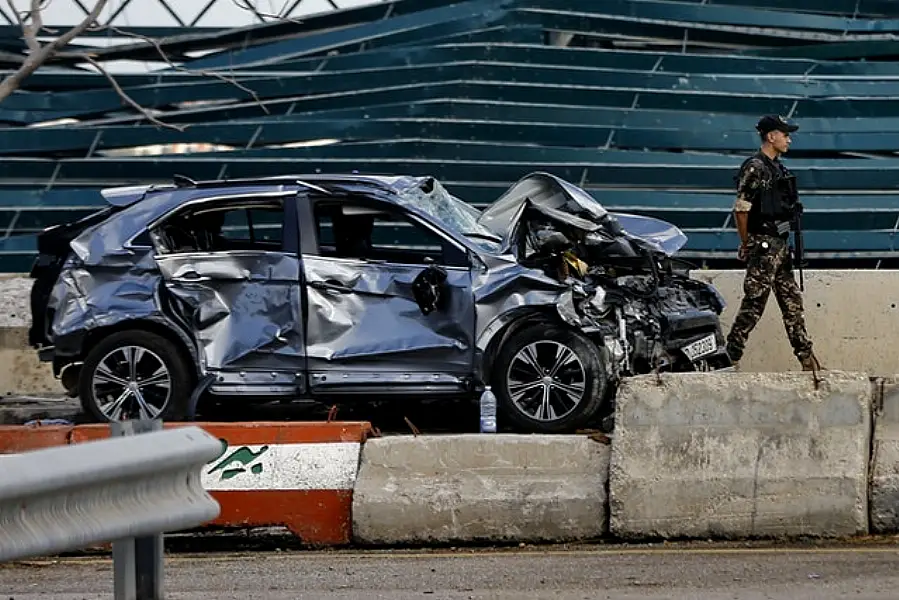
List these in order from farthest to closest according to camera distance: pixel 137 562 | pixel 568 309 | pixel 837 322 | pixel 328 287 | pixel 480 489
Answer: pixel 837 322
pixel 328 287
pixel 568 309
pixel 480 489
pixel 137 562

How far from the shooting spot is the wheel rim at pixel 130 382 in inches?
424

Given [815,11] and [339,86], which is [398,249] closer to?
[339,86]

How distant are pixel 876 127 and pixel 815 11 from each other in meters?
1.78

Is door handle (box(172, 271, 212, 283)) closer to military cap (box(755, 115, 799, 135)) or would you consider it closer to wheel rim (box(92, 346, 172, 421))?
wheel rim (box(92, 346, 172, 421))

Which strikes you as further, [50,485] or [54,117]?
[54,117]

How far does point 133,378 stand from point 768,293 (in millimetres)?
4402

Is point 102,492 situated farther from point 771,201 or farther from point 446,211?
point 771,201

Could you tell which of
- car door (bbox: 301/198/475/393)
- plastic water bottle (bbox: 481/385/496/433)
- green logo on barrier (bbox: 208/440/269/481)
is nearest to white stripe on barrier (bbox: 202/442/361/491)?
green logo on barrier (bbox: 208/440/269/481)

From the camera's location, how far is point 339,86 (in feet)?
60.6

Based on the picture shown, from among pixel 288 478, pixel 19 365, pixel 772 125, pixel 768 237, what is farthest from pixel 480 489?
pixel 19 365

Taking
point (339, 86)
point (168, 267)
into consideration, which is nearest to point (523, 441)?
point (168, 267)

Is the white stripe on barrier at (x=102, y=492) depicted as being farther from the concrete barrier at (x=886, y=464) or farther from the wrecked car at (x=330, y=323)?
the wrecked car at (x=330, y=323)

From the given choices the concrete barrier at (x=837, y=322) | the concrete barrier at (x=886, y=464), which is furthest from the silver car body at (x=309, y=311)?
the concrete barrier at (x=886, y=464)

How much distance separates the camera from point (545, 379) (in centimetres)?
1067
